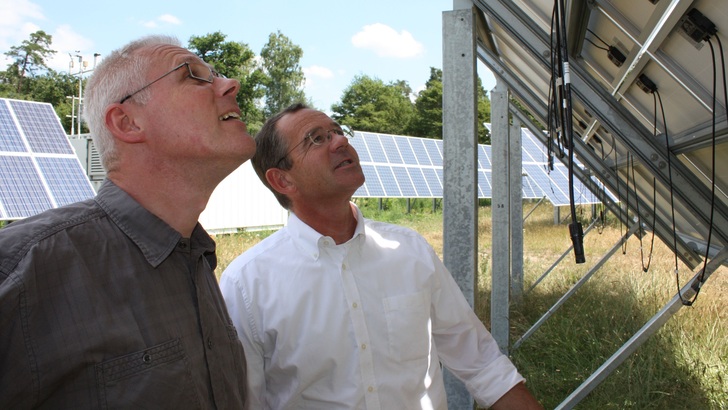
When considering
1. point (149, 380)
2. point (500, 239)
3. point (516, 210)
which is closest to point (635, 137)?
point (500, 239)

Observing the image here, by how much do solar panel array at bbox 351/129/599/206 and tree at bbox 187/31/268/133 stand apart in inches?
666

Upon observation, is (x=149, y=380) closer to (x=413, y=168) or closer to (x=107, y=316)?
(x=107, y=316)

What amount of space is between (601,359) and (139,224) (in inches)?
154

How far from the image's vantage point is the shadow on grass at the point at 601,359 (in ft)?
12.4

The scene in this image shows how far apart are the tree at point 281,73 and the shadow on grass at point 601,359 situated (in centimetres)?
3342

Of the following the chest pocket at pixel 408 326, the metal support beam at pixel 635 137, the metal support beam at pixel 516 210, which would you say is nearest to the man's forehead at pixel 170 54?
the chest pocket at pixel 408 326

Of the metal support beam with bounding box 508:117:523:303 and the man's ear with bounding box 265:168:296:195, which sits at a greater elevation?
the man's ear with bounding box 265:168:296:195

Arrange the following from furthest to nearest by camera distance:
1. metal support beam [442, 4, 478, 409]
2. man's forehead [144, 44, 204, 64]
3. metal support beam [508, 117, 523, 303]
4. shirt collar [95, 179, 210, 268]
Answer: metal support beam [508, 117, 523, 303], metal support beam [442, 4, 478, 409], man's forehead [144, 44, 204, 64], shirt collar [95, 179, 210, 268]

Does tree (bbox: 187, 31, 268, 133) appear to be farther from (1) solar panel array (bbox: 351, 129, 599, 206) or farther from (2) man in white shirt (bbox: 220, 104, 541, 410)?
(2) man in white shirt (bbox: 220, 104, 541, 410)

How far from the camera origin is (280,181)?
225 cm

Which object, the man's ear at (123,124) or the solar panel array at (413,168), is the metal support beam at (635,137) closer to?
the man's ear at (123,124)

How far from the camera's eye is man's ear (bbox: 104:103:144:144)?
4.48 ft

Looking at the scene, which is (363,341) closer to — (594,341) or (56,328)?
(56,328)

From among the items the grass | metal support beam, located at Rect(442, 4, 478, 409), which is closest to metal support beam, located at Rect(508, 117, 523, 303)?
the grass
